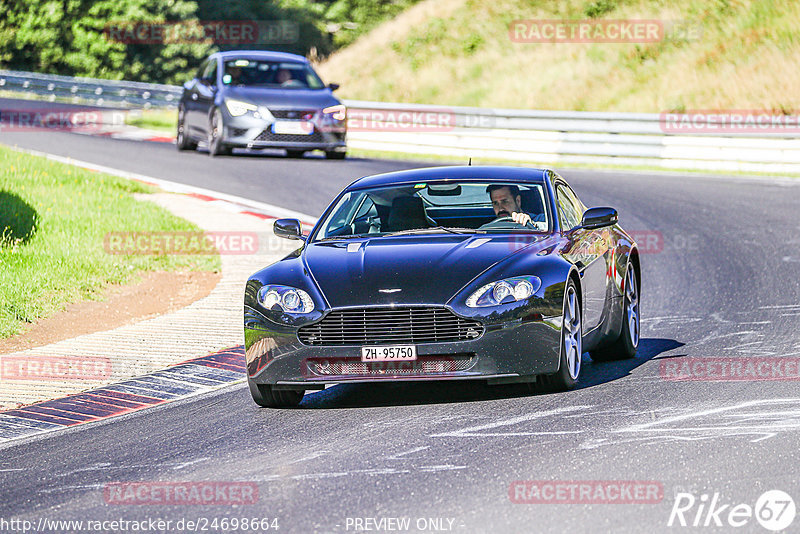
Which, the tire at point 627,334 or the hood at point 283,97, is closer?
the tire at point 627,334

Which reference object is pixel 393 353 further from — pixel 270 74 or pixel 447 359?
pixel 270 74

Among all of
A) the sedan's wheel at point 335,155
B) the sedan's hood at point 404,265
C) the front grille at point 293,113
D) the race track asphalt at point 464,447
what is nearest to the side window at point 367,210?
the sedan's hood at point 404,265

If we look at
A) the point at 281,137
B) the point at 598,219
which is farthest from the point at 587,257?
the point at 281,137

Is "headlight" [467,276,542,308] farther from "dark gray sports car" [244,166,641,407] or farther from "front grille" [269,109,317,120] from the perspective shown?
"front grille" [269,109,317,120]

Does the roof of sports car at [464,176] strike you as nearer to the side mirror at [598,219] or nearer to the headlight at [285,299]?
the side mirror at [598,219]

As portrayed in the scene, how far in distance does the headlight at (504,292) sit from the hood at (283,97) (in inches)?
612

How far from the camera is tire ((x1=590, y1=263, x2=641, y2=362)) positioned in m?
9.61

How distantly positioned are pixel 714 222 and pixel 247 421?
11.1 m

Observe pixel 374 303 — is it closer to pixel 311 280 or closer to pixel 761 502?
pixel 311 280

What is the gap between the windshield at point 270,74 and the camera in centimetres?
A: 2412

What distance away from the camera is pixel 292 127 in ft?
76.1

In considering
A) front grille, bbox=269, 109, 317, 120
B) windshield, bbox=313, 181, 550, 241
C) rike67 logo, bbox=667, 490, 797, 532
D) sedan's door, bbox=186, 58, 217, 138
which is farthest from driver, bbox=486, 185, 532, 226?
sedan's door, bbox=186, 58, 217, 138

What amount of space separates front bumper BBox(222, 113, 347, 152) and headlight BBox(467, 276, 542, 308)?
51.1 feet

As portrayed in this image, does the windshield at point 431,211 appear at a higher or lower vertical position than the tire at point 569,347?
higher
